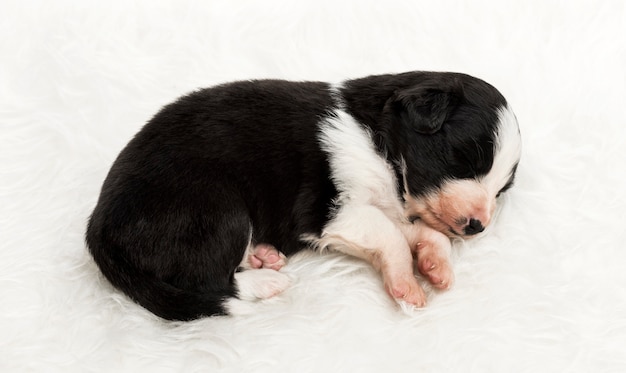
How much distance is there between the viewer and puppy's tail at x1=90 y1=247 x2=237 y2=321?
312 cm

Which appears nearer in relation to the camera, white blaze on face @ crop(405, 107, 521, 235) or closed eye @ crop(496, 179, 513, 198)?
white blaze on face @ crop(405, 107, 521, 235)

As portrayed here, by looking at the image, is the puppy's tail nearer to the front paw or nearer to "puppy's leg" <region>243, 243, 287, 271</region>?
"puppy's leg" <region>243, 243, 287, 271</region>

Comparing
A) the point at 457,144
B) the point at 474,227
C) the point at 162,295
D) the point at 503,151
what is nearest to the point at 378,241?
the point at 474,227

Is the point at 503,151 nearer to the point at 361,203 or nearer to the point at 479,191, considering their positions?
the point at 479,191

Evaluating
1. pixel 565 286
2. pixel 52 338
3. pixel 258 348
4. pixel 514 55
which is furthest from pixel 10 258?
pixel 514 55

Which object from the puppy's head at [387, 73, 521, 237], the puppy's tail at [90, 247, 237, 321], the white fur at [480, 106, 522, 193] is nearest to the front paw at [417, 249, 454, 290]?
the puppy's head at [387, 73, 521, 237]

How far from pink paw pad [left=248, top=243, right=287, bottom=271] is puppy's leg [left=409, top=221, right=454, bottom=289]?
0.57m

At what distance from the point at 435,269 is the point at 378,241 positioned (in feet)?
0.85

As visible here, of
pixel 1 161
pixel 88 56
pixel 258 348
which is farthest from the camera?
pixel 88 56

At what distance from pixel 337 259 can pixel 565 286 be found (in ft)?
3.06

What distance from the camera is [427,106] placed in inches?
129

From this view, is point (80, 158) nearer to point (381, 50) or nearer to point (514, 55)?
point (381, 50)

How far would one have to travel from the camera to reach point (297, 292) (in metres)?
3.34

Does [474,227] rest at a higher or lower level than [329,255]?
higher
